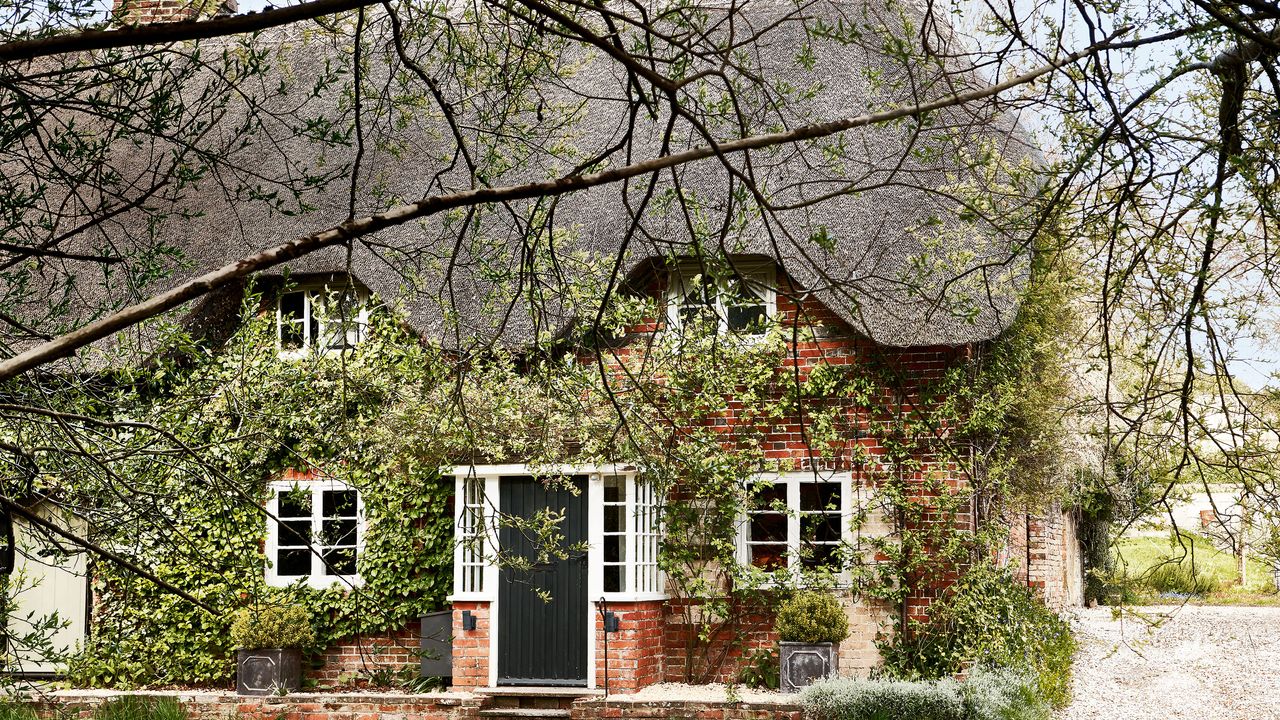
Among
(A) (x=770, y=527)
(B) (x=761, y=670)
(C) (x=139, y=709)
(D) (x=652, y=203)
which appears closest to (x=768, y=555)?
(A) (x=770, y=527)

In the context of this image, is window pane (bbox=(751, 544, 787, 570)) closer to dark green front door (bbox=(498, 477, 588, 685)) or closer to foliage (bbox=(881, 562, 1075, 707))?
foliage (bbox=(881, 562, 1075, 707))

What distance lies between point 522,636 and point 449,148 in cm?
470

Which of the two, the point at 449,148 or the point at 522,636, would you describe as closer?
the point at 522,636

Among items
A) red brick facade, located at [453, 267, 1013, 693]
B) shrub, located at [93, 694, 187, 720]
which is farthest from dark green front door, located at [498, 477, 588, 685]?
shrub, located at [93, 694, 187, 720]

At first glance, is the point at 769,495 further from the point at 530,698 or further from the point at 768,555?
the point at 530,698

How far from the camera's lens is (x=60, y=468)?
462 centimetres

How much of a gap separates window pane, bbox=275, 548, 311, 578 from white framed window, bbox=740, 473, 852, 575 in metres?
4.45

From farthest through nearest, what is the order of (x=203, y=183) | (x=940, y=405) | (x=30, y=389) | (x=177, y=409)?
(x=203, y=183) < (x=940, y=405) < (x=177, y=409) < (x=30, y=389)

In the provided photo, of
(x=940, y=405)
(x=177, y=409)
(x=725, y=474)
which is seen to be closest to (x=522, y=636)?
(x=725, y=474)

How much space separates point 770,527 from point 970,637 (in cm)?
210

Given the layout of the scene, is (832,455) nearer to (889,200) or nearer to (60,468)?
(889,200)

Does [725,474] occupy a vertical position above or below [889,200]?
below

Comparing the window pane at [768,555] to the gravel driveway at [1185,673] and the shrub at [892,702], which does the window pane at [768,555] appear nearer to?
the shrub at [892,702]

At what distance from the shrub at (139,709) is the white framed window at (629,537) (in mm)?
3952
